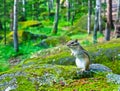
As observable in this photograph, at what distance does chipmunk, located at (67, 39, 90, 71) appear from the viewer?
6881 millimetres

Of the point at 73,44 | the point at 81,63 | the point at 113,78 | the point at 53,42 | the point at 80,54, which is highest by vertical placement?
the point at 73,44

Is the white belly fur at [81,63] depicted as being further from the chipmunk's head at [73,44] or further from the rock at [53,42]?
the rock at [53,42]

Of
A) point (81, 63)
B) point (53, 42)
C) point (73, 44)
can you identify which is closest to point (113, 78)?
point (81, 63)

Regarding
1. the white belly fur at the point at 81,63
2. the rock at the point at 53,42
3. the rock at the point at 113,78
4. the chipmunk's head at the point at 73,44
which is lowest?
the rock at the point at 53,42

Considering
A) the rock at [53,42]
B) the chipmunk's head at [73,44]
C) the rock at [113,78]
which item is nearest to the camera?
the rock at [113,78]

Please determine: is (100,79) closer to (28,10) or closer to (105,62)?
(105,62)

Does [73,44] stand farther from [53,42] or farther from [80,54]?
[53,42]

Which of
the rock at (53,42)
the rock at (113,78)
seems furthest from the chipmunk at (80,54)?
the rock at (53,42)

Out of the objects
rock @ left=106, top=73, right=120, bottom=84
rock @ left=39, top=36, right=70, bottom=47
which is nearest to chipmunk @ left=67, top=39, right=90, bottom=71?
rock @ left=106, top=73, right=120, bottom=84

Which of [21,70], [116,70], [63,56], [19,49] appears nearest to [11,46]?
[19,49]

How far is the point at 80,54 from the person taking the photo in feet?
23.0

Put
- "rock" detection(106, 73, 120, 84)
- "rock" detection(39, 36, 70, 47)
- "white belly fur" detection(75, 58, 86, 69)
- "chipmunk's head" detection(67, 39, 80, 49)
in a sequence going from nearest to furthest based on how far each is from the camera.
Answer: "rock" detection(106, 73, 120, 84) → "chipmunk's head" detection(67, 39, 80, 49) → "white belly fur" detection(75, 58, 86, 69) → "rock" detection(39, 36, 70, 47)

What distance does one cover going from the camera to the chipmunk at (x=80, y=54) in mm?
6881

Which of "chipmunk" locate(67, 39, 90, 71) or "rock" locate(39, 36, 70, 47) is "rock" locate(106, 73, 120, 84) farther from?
"rock" locate(39, 36, 70, 47)
